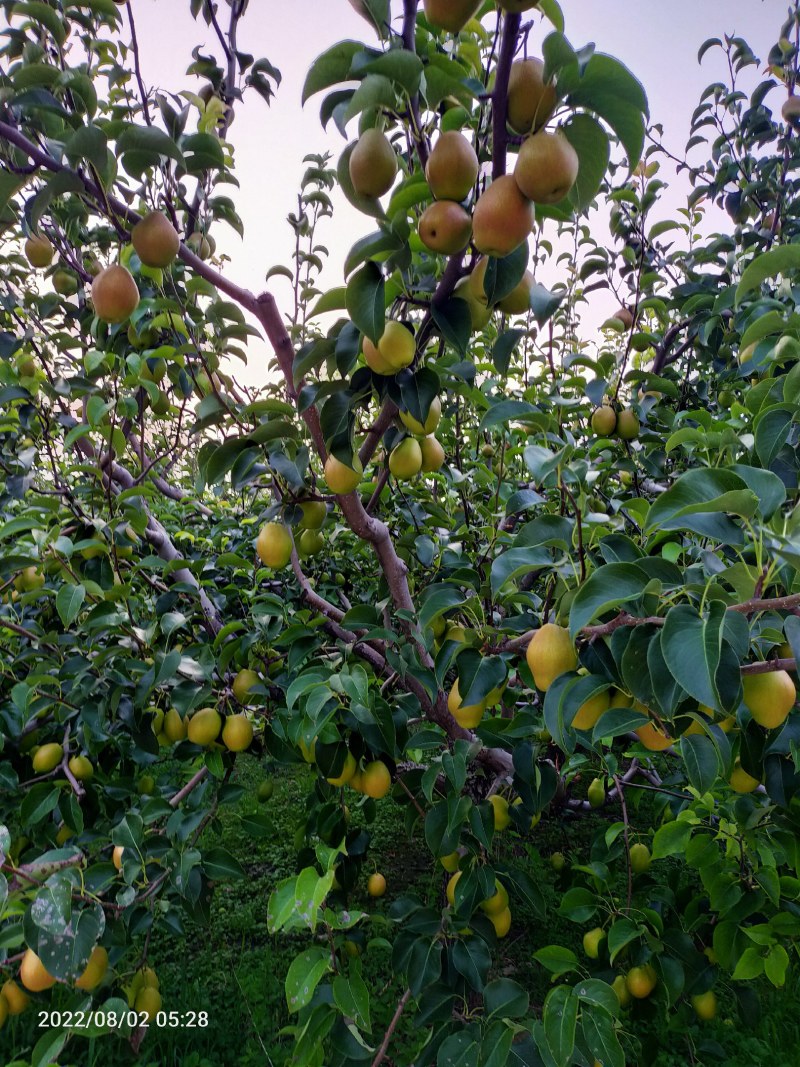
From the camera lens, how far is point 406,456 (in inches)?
49.9

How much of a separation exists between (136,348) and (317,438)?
0.91 meters

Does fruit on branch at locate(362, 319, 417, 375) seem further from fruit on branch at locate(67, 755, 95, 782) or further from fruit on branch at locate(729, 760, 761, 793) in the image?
fruit on branch at locate(67, 755, 95, 782)

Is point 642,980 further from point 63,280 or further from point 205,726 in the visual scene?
A: point 63,280

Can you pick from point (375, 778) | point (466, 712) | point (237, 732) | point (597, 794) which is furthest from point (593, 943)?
point (237, 732)

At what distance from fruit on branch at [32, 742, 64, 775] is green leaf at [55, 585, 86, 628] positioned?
51cm

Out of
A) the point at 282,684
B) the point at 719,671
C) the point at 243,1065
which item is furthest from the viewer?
the point at 243,1065

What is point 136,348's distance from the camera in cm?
180

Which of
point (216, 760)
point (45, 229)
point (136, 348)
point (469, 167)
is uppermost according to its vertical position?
point (45, 229)

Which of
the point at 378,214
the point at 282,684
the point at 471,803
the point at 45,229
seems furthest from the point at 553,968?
the point at 45,229

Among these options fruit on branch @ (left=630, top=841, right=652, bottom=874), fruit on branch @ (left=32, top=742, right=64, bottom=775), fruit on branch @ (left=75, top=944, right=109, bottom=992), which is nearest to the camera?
fruit on branch @ (left=75, top=944, right=109, bottom=992)

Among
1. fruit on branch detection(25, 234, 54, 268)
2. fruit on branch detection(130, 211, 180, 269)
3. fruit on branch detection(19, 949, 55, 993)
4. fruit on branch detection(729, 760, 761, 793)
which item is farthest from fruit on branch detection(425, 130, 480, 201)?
fruit on branch detection(19, 949, 55, 993)

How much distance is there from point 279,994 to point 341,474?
83.9 inches

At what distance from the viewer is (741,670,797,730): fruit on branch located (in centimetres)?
82

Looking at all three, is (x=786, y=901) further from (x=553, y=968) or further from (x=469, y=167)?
(x=469, y=167)
